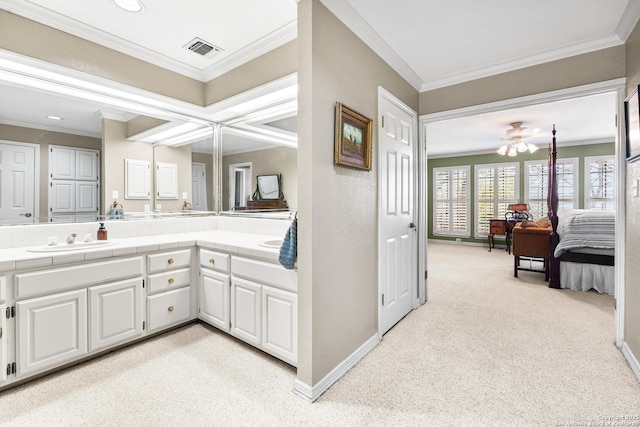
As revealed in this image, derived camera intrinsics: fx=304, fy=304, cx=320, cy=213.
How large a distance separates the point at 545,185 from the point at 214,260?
24.5 ft

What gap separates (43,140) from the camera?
7.73ft

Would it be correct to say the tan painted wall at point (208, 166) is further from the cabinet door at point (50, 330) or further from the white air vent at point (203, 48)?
the cabinet door at point (50, 330)

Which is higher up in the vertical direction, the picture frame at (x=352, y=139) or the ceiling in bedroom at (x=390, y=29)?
the ceiling in bedroom at (x=390, y=29)

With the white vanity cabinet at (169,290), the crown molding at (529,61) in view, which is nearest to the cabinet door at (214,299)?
the white vanity cabinet at (169,290)

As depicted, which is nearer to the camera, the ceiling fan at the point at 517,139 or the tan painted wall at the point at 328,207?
the tan painted wall at the point at 328,207

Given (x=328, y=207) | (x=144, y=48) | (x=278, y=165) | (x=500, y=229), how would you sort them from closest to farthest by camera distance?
(x=328, y=207) < (x=144, y=48) < (x=278, y=165) < (x=500, y=229)

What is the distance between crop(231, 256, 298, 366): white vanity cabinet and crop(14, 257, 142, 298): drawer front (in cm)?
77

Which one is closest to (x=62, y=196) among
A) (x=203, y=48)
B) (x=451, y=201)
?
(x=203, y=48)

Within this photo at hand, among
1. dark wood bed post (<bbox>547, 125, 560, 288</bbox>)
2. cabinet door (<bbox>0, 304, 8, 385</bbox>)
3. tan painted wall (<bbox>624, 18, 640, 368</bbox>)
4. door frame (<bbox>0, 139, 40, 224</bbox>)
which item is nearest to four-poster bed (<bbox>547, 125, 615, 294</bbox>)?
dark wood bed post (<bbox>547, 125, 560, 288</bbox>)

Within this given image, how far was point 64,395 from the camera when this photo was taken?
178 cm

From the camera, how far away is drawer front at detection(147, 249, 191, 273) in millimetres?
2431

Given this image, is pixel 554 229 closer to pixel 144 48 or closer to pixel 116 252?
pixel 116 252

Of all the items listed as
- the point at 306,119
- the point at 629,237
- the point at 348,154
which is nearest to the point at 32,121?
the point at 306,119

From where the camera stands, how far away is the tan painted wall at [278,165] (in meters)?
2.72
